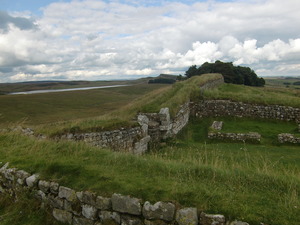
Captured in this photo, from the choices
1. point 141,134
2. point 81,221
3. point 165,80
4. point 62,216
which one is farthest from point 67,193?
point 165,80

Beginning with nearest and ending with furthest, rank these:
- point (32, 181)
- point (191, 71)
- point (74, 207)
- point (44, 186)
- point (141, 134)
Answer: point (74, 207)
point (44, 186)
point (32, 181)
point (141, 134)
point (191, 71)

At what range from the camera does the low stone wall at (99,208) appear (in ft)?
13.1

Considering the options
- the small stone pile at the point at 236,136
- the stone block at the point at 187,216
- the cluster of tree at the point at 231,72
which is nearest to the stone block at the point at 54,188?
the stone block at the point at 187,216

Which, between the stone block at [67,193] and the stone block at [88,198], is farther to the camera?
the stone block at [67,193]

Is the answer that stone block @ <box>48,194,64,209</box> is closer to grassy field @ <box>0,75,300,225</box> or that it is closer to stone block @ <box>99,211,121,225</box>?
grassy field @ <box>0,75,300,225</box>

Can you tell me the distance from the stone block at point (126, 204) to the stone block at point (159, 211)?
150 mm

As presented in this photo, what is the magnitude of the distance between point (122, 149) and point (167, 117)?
4.10 m

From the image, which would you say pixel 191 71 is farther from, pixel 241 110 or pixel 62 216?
pixel 62 216

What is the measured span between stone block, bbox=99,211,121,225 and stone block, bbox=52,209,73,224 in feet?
2.76

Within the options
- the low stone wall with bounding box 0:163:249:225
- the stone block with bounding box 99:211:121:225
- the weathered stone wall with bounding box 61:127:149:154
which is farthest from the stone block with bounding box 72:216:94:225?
the weathered stone wall with bounding box 61:127:149:154

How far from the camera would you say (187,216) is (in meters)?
3.94

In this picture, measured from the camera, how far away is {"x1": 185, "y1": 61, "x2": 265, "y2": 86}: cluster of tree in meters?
53.2

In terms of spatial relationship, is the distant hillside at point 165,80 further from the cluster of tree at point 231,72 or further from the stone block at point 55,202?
the stone block at point 55,202

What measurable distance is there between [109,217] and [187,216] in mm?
1577
